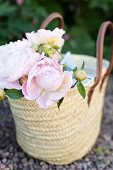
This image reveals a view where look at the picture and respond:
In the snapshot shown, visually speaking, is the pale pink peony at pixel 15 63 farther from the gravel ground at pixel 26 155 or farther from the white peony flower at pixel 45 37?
the gravel ground at pixel 26 155

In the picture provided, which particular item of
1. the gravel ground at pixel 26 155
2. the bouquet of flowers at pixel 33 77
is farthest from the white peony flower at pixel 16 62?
the gravel ground at pixel 26 155

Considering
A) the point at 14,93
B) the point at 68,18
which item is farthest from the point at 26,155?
the point at 68,18

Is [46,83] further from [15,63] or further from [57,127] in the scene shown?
[57,127]

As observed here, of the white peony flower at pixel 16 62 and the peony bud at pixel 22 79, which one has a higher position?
the white peony flower at pixel 16 62

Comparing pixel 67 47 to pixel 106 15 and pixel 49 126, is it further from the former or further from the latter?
pixel 49 126

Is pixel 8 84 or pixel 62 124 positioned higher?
→ pixel 8 84

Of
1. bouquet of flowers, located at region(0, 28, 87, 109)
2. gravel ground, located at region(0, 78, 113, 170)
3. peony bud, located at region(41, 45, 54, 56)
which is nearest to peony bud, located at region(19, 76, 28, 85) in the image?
bouquet of flowers, located at region(0, 28, 87, 109)

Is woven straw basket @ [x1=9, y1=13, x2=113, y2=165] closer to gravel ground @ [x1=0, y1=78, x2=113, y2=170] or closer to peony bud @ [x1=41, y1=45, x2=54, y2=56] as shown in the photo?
gravel ground @ [x1=0, y1=78, x2=113, y2=170]
